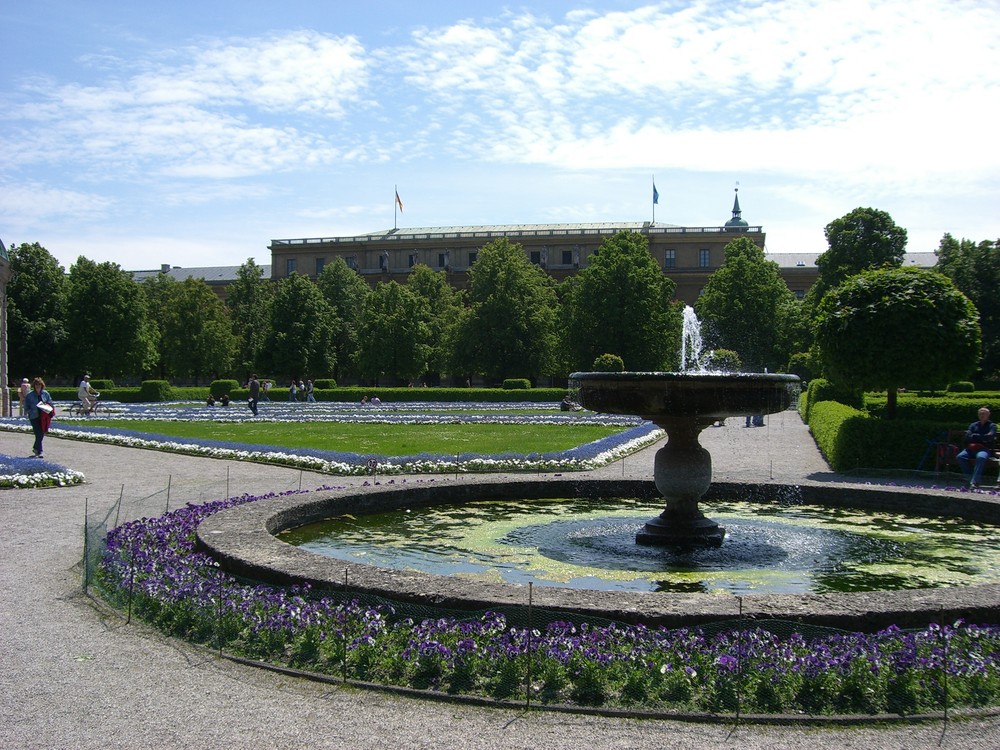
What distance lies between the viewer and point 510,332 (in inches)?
2434

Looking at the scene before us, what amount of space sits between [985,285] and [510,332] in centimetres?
2845

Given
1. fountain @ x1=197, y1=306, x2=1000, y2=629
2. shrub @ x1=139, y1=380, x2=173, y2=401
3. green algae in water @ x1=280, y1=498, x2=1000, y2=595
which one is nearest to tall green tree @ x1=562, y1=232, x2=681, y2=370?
shrub @ x1=139, y1=380, x2=173, y2=401

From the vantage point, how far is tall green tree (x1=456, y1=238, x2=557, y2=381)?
62125 millimetres

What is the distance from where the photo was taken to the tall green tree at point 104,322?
213ft

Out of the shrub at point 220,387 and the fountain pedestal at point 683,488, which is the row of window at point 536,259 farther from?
the fountain pedestal at point 683,488

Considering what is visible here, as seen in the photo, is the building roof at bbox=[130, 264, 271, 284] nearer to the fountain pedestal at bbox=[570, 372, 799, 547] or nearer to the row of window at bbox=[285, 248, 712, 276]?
the row of window at bbox=[285, 248, 712, 276]

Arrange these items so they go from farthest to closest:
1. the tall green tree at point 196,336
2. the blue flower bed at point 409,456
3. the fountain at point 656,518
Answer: the tall green tree at point 196,336, the blue flower bed at point 409,456, the fountain at point 656,518

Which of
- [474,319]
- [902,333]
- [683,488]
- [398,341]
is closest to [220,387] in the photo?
[398,341]

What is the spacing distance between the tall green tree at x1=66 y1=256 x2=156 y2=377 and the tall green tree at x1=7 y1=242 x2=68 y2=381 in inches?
36.4

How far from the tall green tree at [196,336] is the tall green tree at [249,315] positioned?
5.34ft

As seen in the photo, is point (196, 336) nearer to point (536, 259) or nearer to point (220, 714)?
point (536, 259)

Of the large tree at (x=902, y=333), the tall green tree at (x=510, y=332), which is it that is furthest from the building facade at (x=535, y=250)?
the large tree at (x=902, y=333)

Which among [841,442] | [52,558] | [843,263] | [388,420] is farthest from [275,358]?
[52,558]

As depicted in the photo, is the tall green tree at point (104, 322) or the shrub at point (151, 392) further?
the tall green tree at point (104, 322)
